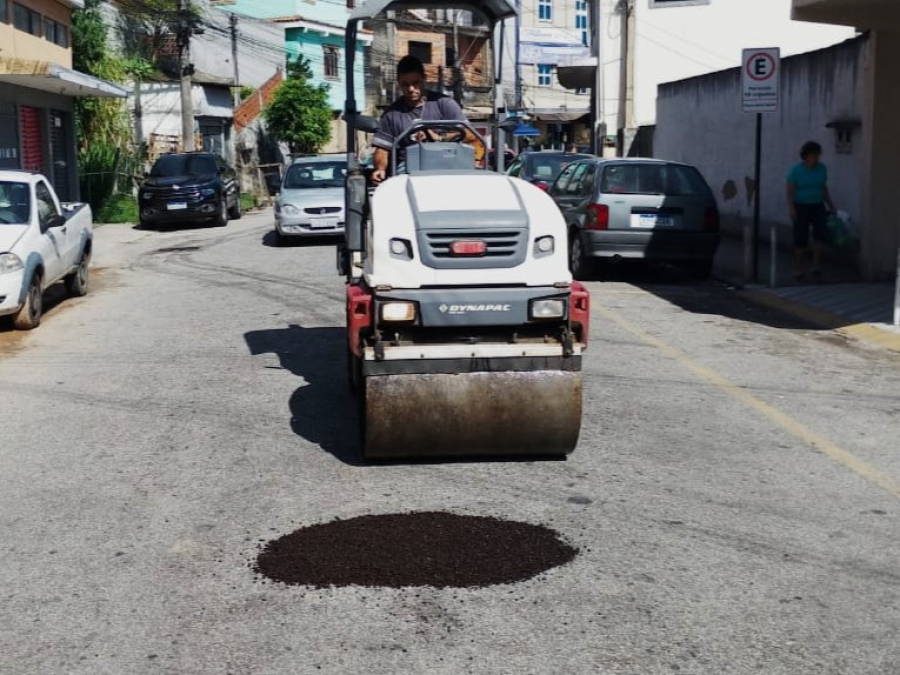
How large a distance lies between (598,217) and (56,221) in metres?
6.84

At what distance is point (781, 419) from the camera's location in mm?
8367

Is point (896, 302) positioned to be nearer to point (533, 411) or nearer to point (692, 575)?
point (533, 411)

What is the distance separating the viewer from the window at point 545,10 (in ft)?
219

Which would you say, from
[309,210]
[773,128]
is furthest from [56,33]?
[773,128]

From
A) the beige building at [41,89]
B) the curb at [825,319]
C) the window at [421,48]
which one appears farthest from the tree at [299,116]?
the curb at [825,319]

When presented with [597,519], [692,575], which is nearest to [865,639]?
[692,575]

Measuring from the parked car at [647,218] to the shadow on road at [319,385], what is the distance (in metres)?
5.13

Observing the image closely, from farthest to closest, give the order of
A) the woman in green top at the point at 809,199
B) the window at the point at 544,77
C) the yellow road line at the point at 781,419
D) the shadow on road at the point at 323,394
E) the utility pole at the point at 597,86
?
1. the window at the point at 544,77
2. the utility pole at the point at 597,86
3. the woman in green top at the point at 809,199
4. the shadow on road at the point at 323,394
5. the yellow road line at the point at 781,419

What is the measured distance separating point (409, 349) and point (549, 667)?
8.56ft

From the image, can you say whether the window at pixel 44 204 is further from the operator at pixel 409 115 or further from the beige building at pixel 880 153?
the beige building at pixel 880 153

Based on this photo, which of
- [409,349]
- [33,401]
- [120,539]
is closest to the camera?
[120,539]

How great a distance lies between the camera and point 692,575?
17.4ft

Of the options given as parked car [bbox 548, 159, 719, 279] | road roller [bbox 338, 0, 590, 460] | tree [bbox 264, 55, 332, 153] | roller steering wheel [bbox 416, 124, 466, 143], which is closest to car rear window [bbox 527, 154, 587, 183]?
parked car [bbox 548, 159, 719, 279]

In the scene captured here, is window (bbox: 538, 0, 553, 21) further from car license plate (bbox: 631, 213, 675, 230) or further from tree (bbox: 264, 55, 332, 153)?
car license plate (bbox: 631, 213, 675, 230)
